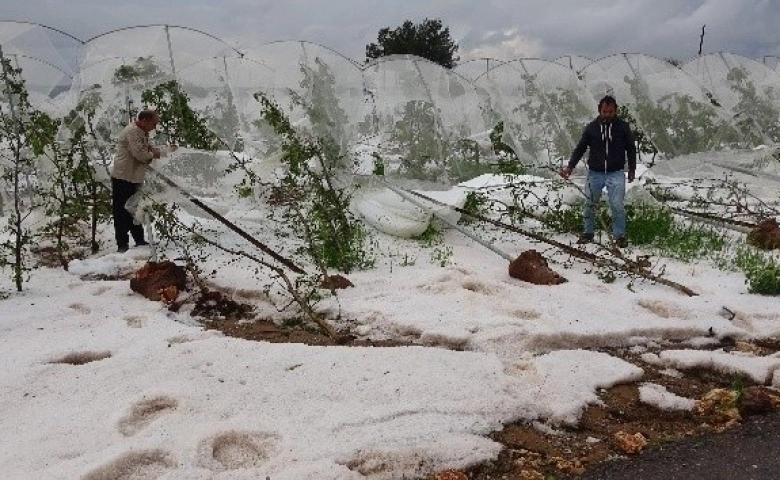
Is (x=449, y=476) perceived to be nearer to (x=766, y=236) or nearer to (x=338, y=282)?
(x=338, y=282)

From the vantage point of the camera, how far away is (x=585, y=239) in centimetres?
720

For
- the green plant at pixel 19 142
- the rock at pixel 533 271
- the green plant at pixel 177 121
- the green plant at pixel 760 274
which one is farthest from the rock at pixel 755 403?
the green plant at pixel 177 121

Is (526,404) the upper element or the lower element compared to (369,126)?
lower

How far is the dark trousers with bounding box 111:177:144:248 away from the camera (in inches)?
277

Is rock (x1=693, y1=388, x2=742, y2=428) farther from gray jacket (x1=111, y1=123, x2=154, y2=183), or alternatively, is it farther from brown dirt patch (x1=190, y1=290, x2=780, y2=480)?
gray jacket (x1=111, y1=123, x2=154, y2=183)

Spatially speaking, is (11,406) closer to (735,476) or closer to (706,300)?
(735,476)

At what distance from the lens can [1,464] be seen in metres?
3.08

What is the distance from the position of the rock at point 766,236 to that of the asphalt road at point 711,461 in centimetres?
410

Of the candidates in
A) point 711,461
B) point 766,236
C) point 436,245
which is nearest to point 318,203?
point 436,245

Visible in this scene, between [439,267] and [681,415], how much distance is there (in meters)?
2.80

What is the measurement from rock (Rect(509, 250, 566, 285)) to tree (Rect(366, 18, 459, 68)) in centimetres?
2561

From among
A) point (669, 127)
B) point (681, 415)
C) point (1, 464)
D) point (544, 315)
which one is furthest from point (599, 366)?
point (669, 127)

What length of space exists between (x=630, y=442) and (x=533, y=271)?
104 inches

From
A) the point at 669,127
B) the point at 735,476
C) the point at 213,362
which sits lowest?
the point at 735,476
